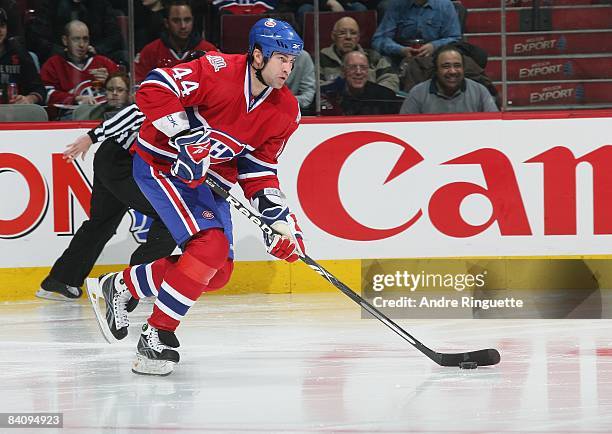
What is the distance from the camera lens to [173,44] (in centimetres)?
600

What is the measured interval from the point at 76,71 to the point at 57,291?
1121mm

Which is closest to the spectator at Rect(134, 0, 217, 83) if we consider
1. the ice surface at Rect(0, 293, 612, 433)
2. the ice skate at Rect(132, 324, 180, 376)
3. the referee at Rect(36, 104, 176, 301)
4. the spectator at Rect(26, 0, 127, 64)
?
the spectator at Rect(26, 0, 127, 64)

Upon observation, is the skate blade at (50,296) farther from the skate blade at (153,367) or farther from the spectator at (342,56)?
the skate blade at (153,367)

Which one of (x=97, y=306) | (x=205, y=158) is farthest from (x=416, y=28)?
(x=205, y=158)

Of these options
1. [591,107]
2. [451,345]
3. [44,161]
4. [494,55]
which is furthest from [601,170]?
[44,161]

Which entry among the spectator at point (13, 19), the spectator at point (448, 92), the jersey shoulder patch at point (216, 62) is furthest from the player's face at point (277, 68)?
the spectator at point (13, 19)

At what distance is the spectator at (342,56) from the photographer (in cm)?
601

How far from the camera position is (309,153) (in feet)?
19.4

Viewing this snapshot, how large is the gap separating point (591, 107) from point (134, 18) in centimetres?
227

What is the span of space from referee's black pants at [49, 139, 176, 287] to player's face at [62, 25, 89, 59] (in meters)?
0.82

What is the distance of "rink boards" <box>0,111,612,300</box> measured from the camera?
19.1 ft

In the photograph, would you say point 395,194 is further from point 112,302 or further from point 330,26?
point 112,302

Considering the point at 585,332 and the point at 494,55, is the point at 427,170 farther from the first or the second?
the point at 585,332

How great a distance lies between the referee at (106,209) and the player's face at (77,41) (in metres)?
0.69
